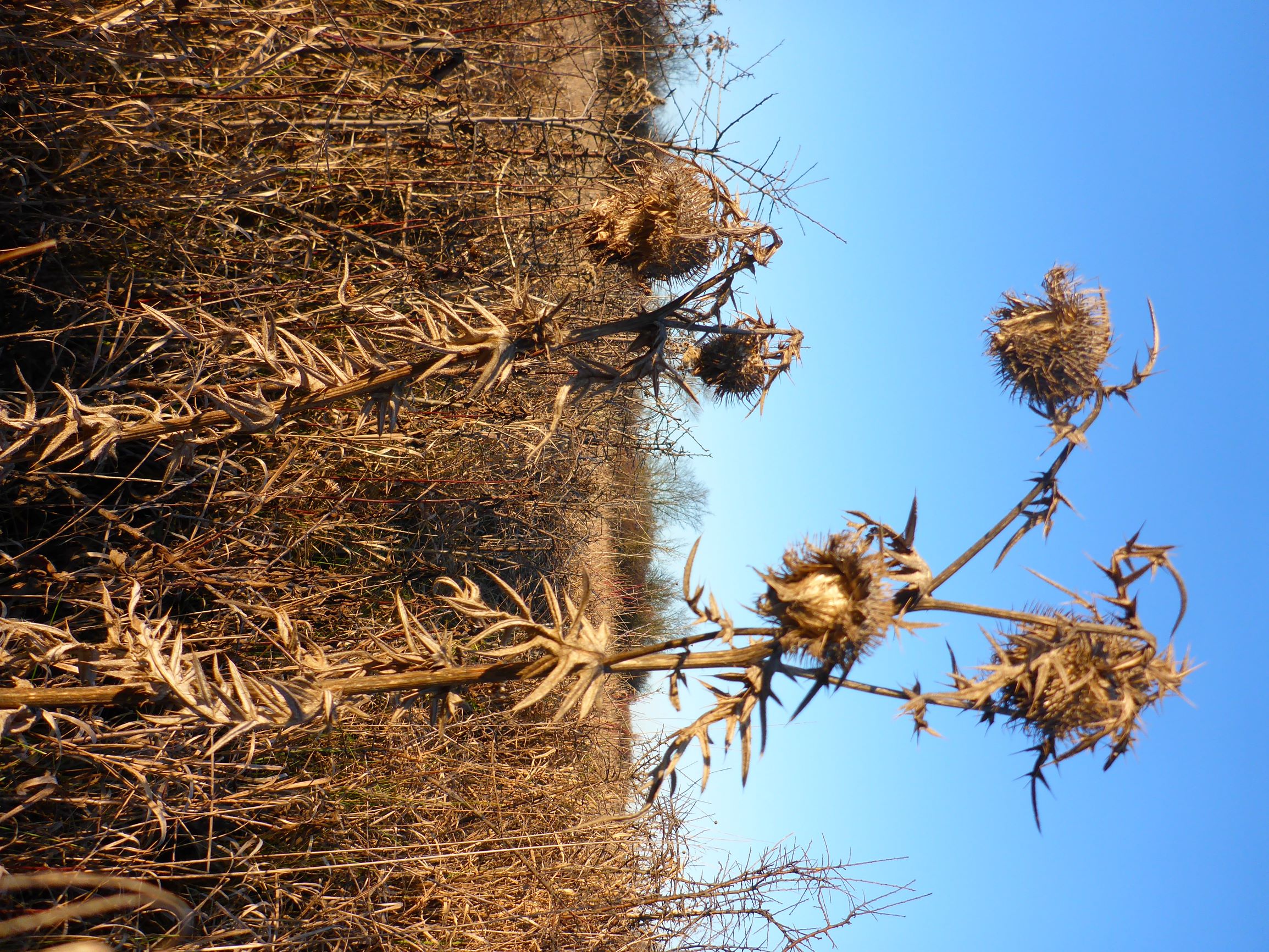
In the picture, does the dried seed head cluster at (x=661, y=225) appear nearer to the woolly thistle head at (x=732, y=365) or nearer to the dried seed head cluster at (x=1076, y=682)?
the woolly thistle head at (x=732, y=365)

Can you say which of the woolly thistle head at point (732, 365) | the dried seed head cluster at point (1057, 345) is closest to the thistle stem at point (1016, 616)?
the dried seed head cluster at point (1057, 345)

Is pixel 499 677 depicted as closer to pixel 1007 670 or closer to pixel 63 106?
pixel 1007 670

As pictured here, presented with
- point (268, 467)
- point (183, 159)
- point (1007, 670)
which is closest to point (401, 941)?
point (268, 467)

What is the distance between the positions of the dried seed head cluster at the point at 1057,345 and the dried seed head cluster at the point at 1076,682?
0.81m

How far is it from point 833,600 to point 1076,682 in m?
0.70

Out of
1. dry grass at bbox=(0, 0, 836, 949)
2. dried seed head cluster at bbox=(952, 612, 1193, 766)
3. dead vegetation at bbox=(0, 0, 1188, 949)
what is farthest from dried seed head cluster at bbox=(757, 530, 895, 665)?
dry grass at bbox=(0, 0, 836, 949)

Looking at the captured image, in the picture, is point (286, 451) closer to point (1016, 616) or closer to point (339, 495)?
point (339, 495)

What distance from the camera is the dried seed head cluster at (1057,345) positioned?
2.48m

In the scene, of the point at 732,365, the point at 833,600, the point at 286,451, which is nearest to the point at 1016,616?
the point at 833,600

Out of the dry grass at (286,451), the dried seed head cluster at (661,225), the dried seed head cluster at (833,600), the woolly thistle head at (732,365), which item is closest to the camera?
the dried seed head cluster at (833,600)

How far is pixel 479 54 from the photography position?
14.0 ft

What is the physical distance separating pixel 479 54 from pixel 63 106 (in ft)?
7.51

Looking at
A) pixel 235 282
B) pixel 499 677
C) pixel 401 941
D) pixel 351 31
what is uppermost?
pixel 351 31

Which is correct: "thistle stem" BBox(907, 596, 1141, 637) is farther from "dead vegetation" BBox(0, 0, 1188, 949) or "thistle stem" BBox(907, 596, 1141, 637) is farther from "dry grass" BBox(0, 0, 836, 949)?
"dry grass" BBox(0, 0, 836, 949)
